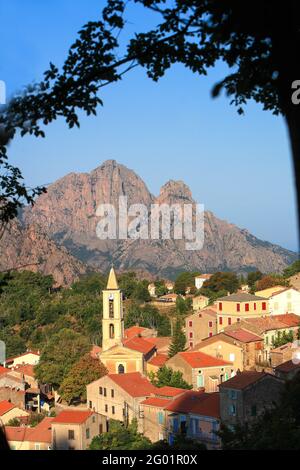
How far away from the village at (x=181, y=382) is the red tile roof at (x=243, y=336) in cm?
6

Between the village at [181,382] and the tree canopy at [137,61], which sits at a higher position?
the tree canopy at [137,61]

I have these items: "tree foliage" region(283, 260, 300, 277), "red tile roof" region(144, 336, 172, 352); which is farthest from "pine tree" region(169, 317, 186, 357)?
"tree foliage" region(283, 260, 300, 277)

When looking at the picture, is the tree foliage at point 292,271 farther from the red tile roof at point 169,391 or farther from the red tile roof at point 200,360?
the red tile roof at point 169,391

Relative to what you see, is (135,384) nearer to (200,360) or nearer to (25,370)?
(200,360)

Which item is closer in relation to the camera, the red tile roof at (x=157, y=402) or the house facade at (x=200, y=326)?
the red tile roof at (x=157, y=402)

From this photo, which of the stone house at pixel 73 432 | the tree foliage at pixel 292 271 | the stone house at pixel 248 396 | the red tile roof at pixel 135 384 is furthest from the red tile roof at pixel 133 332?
the stone house at pixel 248 396

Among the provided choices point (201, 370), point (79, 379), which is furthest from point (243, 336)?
point (79, 379)

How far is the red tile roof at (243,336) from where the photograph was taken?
41394 millimetres

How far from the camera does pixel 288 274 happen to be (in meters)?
65.3

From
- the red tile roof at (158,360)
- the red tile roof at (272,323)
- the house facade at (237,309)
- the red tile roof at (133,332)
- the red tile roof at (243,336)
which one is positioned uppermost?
the house facade at (237,309)

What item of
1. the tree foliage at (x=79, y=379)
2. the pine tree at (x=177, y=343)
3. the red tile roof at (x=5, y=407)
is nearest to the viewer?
the red tile roof at (x=5, y=407)

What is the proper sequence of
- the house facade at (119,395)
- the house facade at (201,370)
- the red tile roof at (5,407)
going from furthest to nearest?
the house facade at (201,370) → the red tile roof at (5,407) → the house facade at (119,395)

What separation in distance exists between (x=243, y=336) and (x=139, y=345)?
765 cm
